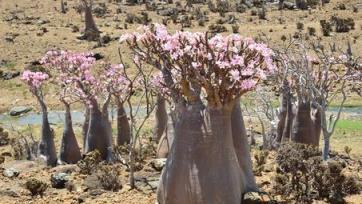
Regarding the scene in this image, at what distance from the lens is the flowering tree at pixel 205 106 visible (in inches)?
279

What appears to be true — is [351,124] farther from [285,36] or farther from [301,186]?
[301,186]

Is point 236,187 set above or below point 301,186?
above

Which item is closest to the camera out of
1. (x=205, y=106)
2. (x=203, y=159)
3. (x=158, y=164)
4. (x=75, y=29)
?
(x=203, y=159)

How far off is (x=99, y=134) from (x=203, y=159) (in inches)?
274

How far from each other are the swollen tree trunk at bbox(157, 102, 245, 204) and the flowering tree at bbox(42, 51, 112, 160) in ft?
21.2

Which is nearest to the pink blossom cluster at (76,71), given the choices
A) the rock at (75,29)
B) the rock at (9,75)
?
the rock at (9,75)

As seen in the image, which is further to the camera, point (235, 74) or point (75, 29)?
point (75, 29)

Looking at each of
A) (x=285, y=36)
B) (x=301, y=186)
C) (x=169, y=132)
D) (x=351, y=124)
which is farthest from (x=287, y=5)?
(x=301, y=186)

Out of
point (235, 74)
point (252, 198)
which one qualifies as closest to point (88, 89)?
point (252, 198)

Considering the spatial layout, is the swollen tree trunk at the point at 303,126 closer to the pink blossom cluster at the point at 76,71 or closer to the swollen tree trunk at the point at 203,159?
the pink blossom cluster at the point at 76,71

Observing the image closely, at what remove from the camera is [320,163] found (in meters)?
9.51

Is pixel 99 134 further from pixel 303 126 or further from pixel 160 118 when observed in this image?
pixel 303 126

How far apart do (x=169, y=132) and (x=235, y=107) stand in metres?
4.61

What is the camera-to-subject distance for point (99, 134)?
13852 mm
